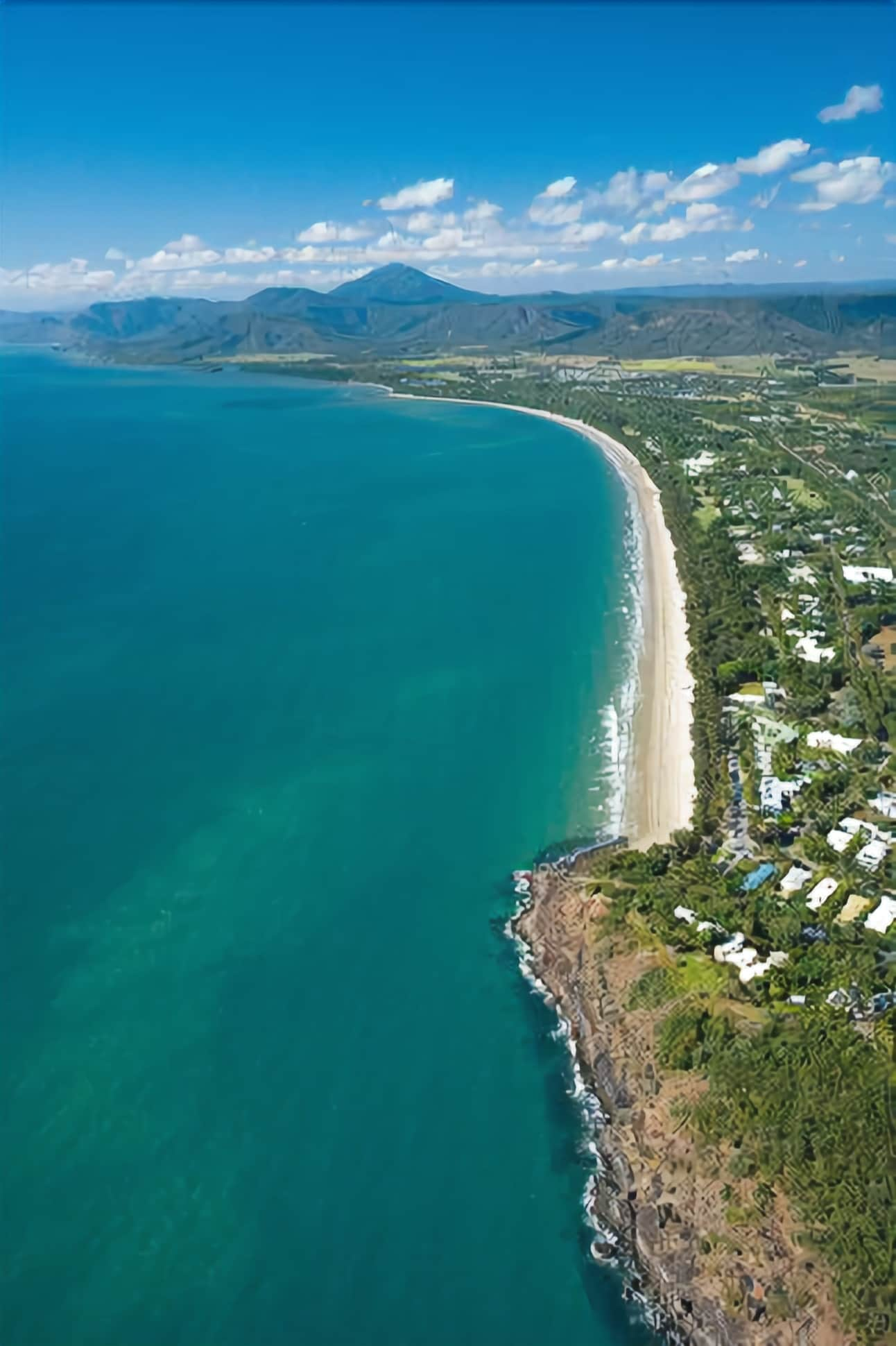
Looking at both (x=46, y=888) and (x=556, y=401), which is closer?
(x=46, y=888)

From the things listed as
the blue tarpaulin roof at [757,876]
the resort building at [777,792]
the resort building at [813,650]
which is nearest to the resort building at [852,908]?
the blue tarpaulin roof at [757,876]

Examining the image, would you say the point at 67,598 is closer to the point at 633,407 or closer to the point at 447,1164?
the point at 447,1164

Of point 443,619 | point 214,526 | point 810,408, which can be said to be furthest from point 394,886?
point 810,408

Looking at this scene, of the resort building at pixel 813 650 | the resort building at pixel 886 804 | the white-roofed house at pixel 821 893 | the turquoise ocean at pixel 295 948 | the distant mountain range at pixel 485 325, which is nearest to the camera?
the turquoise ocean at pixel 295 948

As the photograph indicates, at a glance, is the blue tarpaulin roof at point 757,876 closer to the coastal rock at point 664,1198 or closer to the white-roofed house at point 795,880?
the white-roofed house at point 795,880

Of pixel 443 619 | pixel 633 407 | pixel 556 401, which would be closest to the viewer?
pixel 443 619

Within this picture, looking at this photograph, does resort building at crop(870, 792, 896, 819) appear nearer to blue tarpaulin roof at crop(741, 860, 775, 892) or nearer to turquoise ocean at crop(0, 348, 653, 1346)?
blue tarpaulin roof at crop(741, 860, 775, 892)

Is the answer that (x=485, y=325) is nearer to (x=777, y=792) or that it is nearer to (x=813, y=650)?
(x=813, y=650)
